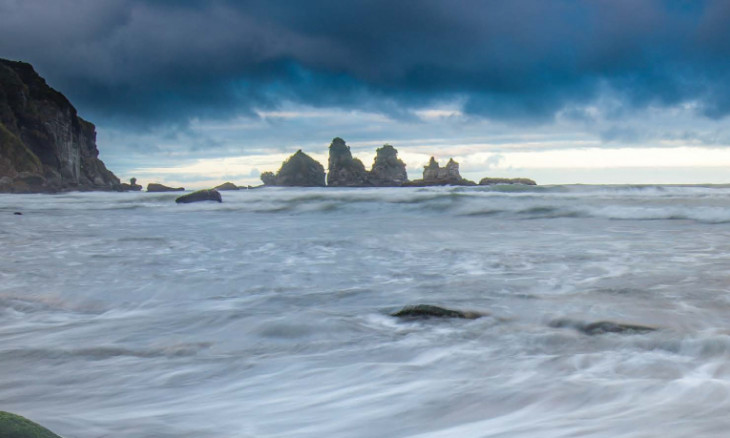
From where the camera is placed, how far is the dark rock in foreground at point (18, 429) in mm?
1466

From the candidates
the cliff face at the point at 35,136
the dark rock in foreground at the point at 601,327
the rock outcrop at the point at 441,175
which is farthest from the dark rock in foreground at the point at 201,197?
the rock outcrop at the point at 441,175

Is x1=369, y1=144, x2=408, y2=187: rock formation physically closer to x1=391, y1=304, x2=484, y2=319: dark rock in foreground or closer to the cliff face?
the cliff face

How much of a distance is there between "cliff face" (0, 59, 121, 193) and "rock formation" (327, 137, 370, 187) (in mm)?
27626

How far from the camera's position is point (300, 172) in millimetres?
78875

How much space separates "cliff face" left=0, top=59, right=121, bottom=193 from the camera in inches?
1941

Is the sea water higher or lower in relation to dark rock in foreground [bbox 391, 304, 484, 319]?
lower

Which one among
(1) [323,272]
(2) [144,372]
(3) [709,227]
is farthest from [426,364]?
(3) [709,227]

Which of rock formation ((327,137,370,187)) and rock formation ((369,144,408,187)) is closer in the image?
rock formation ((369,144,408,187))

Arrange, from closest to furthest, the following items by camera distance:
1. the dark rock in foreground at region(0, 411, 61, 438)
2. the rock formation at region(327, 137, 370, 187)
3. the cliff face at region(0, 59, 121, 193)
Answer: the dark rock in foreground at region(0, 411, 61, 438)
the cliff face at region(0, 59, 121, 193)
the rock formation at region(327, 137, 370, 187)

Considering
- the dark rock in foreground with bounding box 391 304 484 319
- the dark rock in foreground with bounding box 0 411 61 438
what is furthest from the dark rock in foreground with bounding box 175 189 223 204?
the dark rock in foreground with bounding box 0 411 61 438

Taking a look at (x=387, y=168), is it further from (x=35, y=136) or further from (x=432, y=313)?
(x=432, y=313)

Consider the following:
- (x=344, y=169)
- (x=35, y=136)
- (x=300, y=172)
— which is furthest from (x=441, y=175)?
(x=35, y=136)

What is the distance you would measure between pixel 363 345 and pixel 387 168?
74.6m

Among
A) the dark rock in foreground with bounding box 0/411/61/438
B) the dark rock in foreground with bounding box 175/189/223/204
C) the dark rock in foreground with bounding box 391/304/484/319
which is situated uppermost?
the dark rock in foreground with bounding box 175/189/223/204
